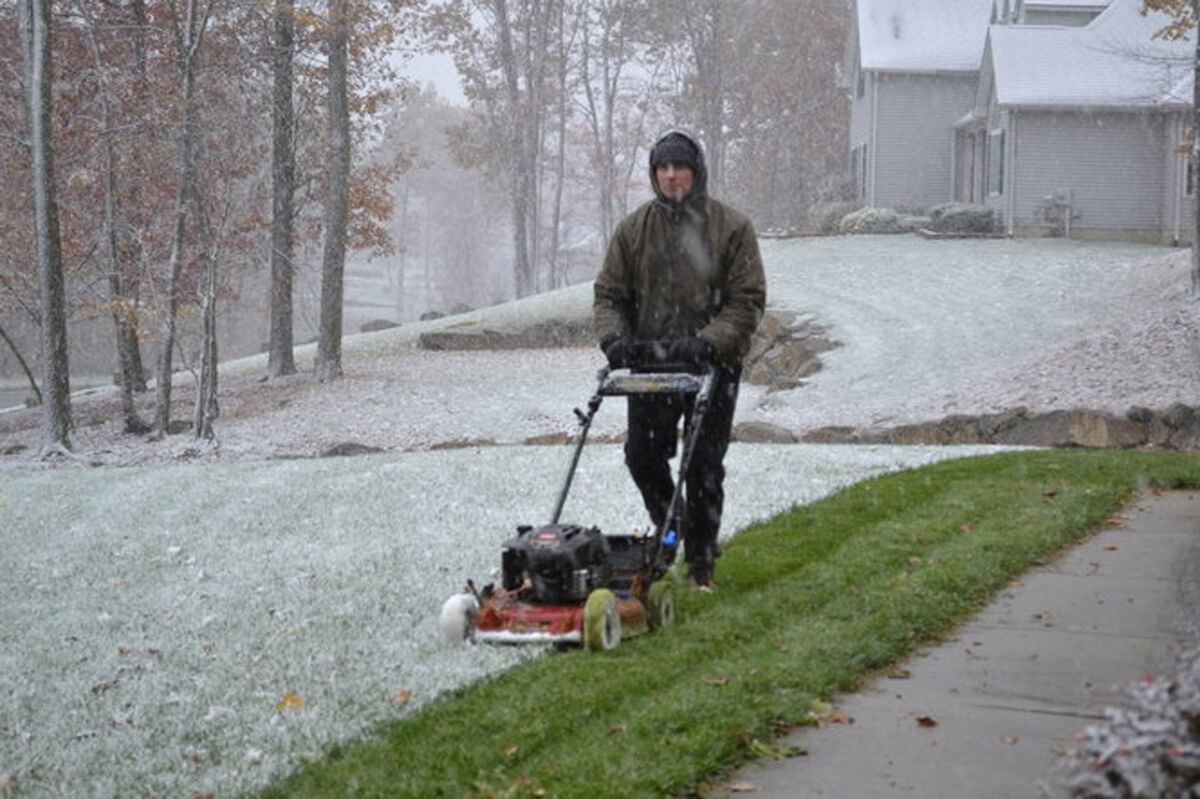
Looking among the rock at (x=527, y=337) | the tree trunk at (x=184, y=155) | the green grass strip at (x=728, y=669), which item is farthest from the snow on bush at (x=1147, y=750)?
the rock at (x=527, y=337)

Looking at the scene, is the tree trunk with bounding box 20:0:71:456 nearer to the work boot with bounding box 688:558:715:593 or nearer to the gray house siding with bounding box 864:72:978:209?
the work boot with bounding box 688:558:715:593

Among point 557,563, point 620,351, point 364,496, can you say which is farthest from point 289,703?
point 364,496

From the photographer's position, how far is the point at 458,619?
6.38 m

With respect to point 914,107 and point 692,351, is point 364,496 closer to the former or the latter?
point 692,351

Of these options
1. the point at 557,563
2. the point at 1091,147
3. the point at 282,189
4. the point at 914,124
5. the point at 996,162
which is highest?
the point at 914,124

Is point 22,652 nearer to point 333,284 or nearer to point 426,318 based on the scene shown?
point 333,284

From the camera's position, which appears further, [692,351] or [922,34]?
[922,34]

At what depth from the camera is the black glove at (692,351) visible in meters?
6.79

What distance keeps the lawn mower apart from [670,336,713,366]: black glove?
0.20 feet

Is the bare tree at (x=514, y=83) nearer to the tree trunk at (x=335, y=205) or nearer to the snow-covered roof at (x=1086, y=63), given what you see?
the snow-covered roof at (x=1086, y=63)

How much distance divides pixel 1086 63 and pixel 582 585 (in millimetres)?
33609

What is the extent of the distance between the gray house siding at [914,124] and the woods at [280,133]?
20.4 feet

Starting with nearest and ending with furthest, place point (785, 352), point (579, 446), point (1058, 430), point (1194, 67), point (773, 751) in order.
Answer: point (773, 751) → point (579, 446) → point (1058, 430) → point (1194, 67) → point (785, 352)

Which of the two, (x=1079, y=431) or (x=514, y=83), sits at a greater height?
(x=514, y=83)
